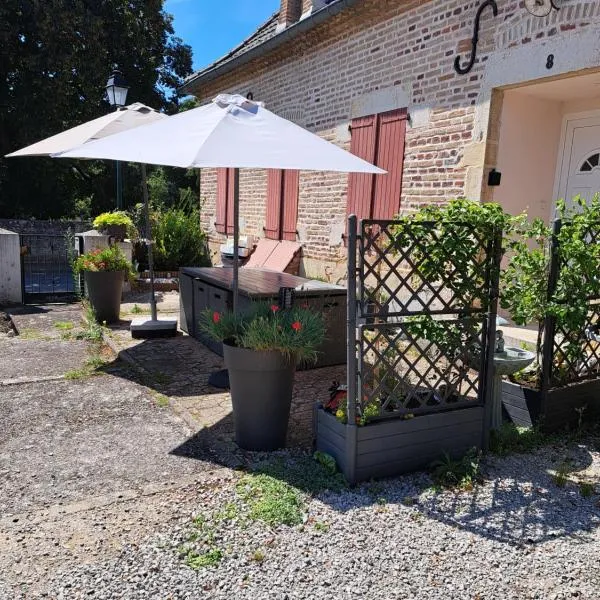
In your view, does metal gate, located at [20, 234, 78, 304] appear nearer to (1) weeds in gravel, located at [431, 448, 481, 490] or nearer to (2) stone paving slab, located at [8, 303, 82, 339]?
(2) stone paving slab, located at [8, 303, 82, 339]

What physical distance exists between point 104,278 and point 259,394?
4.06 m

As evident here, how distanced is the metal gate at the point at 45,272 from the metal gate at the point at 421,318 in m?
6.47

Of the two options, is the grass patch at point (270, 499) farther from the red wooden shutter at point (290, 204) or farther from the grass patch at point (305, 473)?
the red wooden shutter at point (290, 204)

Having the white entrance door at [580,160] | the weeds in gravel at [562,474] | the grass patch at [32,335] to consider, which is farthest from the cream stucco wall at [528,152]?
the grass patch at [32,335]

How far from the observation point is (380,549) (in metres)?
2.58

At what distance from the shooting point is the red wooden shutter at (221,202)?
447 inches

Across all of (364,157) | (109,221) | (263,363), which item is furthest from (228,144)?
(109,221)

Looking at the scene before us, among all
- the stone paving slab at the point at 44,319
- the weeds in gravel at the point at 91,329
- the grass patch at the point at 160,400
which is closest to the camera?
the grass patch at the point at 160,400

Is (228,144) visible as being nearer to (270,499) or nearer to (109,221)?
(270,499)

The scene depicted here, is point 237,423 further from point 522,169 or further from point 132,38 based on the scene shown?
point 132,38

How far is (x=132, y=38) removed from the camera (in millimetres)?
18469

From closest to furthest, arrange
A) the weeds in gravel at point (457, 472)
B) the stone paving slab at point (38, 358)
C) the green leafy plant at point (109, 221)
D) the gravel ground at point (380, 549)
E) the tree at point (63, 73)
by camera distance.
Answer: the gravel ground at point (380, 549), the weeds in gravel at point (457, 472), the stone paving slab at point (38, 358), the green leafy plant at point (109, 221), the tree at point (63, 73)

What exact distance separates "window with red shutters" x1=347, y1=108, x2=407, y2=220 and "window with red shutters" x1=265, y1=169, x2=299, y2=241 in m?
1.53

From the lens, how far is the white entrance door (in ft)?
18.3
